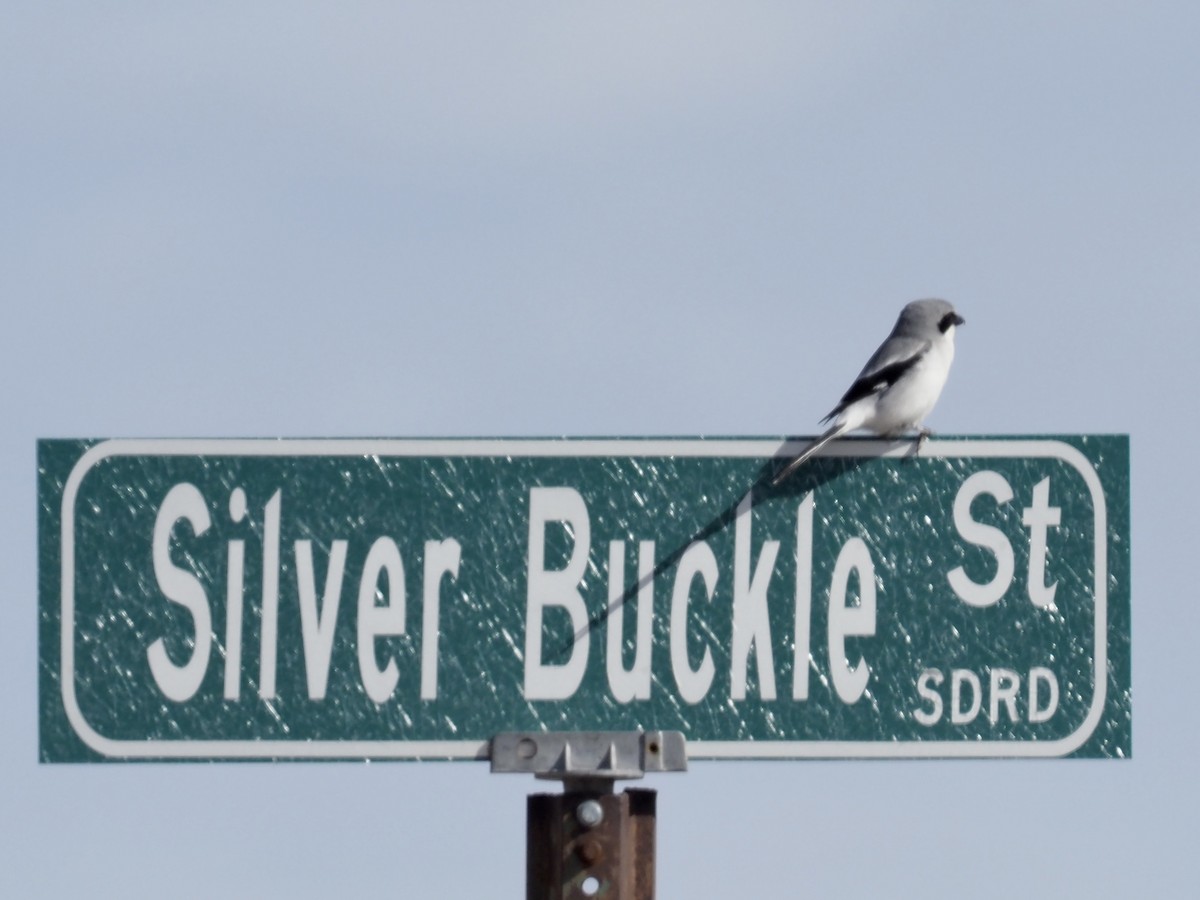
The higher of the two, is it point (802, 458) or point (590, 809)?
point (802, 458)

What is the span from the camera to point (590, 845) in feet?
11.7

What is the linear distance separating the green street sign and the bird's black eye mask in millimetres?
2466

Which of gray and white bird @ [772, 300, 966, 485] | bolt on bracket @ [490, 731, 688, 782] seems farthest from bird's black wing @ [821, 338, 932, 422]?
bolt on bracket @ [490, 731, 688, 782]

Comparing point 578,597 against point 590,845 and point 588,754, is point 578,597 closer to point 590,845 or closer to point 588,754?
point 588,754

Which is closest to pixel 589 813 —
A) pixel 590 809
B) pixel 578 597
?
pixel 590 809

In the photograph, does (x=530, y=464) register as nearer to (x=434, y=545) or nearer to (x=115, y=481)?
(x=434, y=545)

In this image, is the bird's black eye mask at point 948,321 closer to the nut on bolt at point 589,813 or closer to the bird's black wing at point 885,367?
the bird's black wing at point 885,367

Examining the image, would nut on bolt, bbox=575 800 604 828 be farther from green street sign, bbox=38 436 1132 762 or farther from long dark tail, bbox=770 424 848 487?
long dark tail, bbox=770 424 848 487

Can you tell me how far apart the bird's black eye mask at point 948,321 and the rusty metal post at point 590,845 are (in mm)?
2964

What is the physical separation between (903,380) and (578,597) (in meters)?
1.29

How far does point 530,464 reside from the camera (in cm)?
381

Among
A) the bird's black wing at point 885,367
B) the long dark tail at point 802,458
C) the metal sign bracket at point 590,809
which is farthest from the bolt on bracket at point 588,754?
the bird's black wing at point 885,367

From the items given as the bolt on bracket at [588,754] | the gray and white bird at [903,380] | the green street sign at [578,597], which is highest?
the gray and white bird at [903,380]

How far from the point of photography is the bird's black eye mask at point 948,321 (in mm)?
6285
